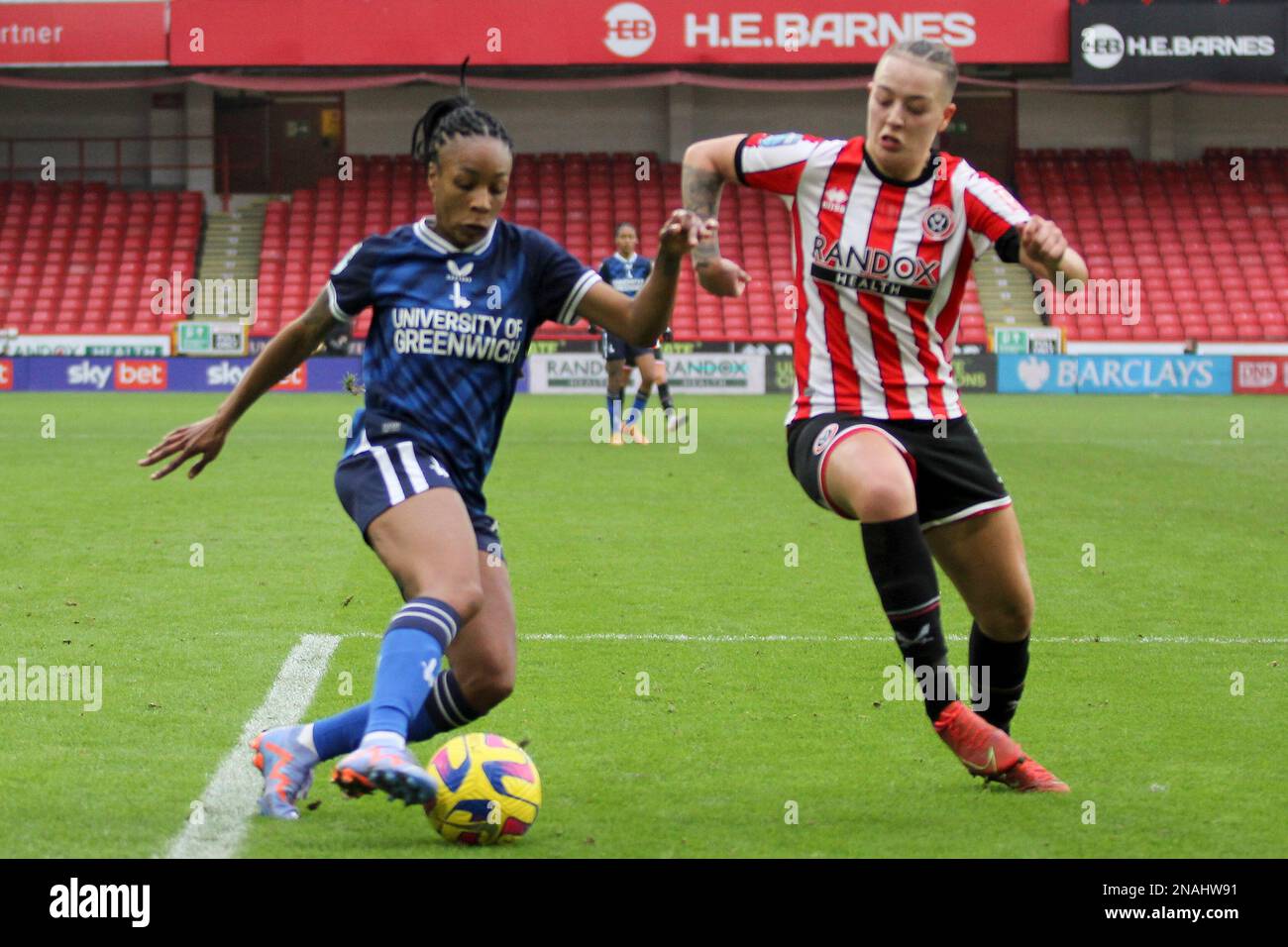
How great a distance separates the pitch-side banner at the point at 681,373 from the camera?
2805 cm

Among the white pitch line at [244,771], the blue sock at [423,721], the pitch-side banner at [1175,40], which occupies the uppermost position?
the pitch-side banner at [1175,40]

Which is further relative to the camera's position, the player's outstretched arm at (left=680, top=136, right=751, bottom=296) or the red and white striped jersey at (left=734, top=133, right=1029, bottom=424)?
the red and white striped jersey at (left=734, top=133, right=1029, bottom=424)

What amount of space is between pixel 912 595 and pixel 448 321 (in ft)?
4.70

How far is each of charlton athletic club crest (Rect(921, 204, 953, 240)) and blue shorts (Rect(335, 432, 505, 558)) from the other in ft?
4.93

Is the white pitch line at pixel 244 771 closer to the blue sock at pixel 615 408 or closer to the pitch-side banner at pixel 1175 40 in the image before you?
the blue sock at pixel 615 408

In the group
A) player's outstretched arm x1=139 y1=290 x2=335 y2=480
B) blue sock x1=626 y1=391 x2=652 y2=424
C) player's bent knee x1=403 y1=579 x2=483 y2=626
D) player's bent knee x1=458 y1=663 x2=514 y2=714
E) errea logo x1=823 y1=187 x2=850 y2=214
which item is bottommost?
blue sock x1=626 y1=391 x2=652 y2=424

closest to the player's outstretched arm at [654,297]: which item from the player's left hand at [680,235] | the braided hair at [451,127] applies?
the player's left hand at [680,235]

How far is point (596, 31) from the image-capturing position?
31.3 m

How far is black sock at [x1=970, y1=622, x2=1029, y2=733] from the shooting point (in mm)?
5137

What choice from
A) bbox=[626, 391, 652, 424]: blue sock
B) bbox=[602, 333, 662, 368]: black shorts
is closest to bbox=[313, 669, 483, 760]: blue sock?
bbox=[602, 333, 662, 368]: black shorts

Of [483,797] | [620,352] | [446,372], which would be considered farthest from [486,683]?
[620,352]

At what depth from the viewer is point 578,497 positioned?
12.9 metres

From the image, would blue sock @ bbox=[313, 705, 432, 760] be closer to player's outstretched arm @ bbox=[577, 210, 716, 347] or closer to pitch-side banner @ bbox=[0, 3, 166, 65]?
player's outstretched arm @ bbox=[577, 210, 716, 347]

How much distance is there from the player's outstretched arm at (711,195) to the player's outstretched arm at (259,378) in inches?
39.5
